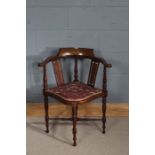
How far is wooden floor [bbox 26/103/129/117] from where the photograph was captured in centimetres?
289

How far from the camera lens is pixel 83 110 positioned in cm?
291

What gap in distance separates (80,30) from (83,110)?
0.80 m

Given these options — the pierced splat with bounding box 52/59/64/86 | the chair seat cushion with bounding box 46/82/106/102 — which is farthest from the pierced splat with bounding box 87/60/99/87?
the pierced splat with bounding box 52/59/64/86

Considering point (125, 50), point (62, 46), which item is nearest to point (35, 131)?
point (62, 46)

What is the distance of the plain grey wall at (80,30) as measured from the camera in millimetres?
2736

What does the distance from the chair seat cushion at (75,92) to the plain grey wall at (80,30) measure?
343 millimetres

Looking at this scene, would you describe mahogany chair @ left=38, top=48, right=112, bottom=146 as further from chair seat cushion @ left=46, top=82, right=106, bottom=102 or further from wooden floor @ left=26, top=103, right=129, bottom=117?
wooden floor @ left=26, top=103, right=129, bottom=117

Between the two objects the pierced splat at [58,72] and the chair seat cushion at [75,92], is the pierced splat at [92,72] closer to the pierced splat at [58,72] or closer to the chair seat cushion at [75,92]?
the chair seat cushion at [75,92]

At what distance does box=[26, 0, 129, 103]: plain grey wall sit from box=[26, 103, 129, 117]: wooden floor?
26cm

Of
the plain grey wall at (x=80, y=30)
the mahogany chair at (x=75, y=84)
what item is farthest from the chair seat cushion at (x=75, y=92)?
the plain grey wall at (x=80, y=30)
